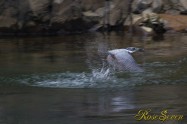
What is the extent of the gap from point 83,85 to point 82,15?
12426 mm

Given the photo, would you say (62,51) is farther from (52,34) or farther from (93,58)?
(52,34)

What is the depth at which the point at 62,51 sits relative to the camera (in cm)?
1475

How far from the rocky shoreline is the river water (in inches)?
187

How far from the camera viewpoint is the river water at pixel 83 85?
22.7 feet

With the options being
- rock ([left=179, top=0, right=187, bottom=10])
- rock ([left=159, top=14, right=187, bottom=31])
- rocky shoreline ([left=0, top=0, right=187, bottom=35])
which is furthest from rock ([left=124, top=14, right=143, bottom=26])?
rock ([left=179, top=0, right=187, bottom=10])

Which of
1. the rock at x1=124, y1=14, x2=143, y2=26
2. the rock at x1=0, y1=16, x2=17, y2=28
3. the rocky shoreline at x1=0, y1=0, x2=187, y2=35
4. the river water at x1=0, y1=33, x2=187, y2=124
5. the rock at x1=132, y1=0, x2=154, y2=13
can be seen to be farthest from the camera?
the rock at x1=132, y1=0, x2=154, y2=13

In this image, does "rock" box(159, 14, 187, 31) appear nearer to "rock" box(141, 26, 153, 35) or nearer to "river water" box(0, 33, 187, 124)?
"rock" box(141, 26, 153, 35)

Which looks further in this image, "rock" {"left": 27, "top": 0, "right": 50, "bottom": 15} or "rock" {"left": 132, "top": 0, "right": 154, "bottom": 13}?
"rock" {"left": 132, "top": 0, "right": 154, "bottom": 13}

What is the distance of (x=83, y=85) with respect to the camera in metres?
9.32

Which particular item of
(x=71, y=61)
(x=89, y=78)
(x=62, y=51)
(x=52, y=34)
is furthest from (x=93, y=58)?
(x=52, y=34)

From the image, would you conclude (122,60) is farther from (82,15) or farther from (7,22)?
(82,15)

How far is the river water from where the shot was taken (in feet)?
22.7

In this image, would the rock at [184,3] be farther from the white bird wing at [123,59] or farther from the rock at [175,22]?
the white bird wing at [123,59]

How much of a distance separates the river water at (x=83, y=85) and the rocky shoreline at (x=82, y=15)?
4.74m
